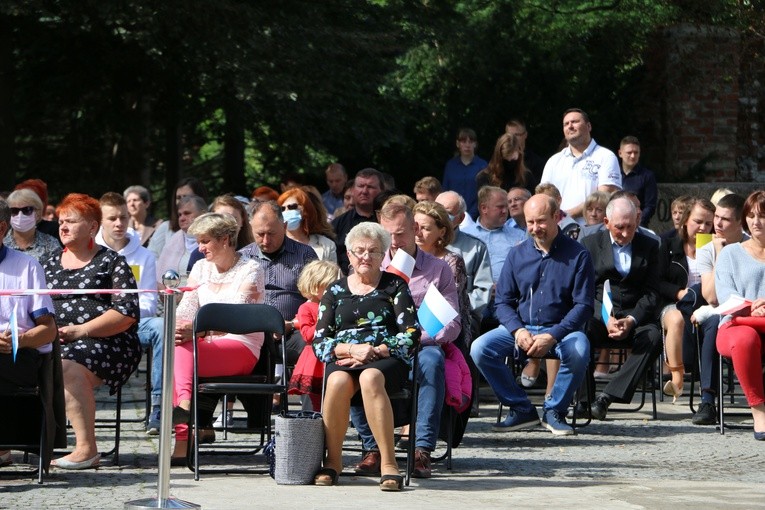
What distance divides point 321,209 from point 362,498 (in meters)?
4.42

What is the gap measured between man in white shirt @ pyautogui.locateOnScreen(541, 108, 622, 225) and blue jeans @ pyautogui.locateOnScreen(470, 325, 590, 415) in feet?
11.6

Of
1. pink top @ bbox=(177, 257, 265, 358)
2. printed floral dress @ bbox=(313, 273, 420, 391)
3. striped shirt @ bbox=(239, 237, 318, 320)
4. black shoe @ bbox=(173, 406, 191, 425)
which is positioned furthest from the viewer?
striped shirt @ bbox=(239, 237, 318, 320)

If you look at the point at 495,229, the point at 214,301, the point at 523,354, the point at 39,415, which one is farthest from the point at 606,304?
the point at 39,415

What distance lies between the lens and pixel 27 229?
11.3 m

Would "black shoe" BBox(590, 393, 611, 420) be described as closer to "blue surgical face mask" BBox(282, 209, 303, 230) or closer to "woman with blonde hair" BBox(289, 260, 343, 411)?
"woman with blonde hair" BBox(289, 260, 343, 411)

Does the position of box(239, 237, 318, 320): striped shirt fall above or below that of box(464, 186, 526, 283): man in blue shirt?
below

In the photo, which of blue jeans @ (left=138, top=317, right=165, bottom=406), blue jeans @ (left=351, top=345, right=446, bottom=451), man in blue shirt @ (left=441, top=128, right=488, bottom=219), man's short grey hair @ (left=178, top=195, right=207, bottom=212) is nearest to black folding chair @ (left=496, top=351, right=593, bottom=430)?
blue jeans @ (left=351, top=345, right=446, bottom=451)

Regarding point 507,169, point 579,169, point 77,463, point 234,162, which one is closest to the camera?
point 77,463

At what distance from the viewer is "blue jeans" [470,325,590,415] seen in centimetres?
1059

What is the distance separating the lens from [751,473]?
30.0 ft

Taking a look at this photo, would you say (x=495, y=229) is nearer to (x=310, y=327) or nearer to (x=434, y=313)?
(x=310, y=327)

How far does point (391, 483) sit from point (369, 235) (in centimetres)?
146

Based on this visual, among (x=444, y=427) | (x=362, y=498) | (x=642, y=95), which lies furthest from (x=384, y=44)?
(x=362, y=498)

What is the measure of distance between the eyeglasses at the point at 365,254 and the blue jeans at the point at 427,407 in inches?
28.9
